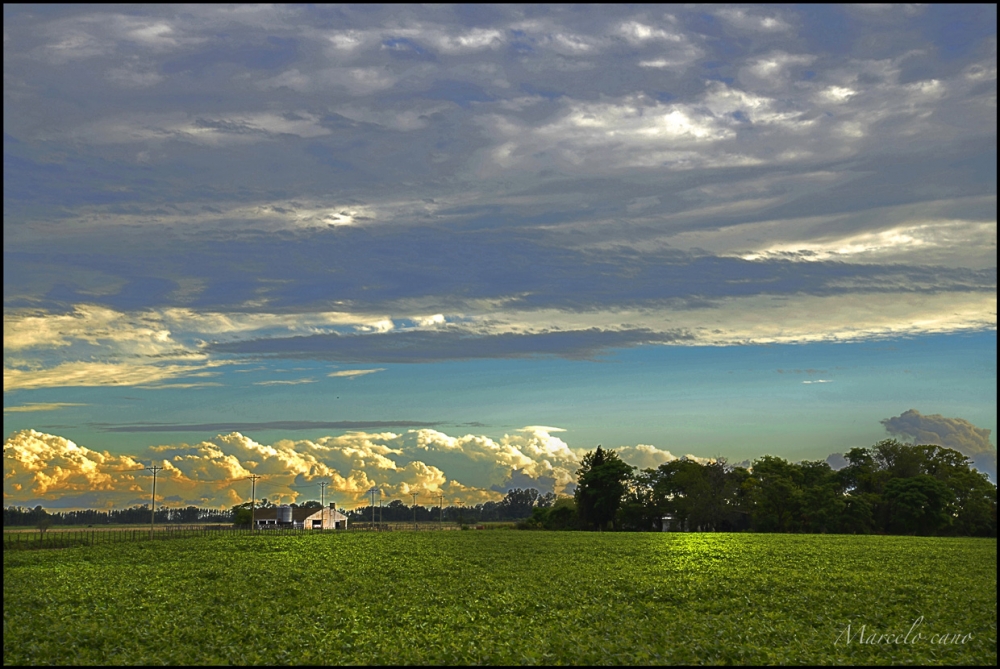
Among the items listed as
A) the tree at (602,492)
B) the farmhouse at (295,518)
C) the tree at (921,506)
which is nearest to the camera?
the tree at (921,506)

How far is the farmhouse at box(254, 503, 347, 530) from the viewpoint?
13638 cm

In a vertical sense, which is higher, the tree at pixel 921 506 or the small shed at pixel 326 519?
the tree at pixel 921 506

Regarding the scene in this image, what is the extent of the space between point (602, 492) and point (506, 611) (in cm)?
7990

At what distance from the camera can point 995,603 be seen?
2517cm

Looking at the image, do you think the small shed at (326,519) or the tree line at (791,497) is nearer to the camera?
the tree line at (791,497)

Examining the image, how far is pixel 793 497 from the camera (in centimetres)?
8925

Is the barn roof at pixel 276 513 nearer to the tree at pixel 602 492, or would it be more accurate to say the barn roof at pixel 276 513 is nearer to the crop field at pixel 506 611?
the tree at pixel 602 492

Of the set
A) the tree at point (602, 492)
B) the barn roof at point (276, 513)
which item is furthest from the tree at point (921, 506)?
the barn roof at point (276, 513)

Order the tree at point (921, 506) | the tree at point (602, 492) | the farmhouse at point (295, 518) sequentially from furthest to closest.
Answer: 1. the farmhouse at point (295, 518)
2. the tree at point (602, 492)
3. the tree at point (921, 506)

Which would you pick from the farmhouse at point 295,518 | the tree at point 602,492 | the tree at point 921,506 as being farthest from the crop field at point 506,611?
the farmhouse at point 295,518

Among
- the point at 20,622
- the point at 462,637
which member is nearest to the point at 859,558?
the point at 462,637

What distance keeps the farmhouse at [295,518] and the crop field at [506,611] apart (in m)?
99.3

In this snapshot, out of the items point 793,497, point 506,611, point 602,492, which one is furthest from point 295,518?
point 506,611

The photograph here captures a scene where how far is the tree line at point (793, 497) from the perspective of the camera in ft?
282
